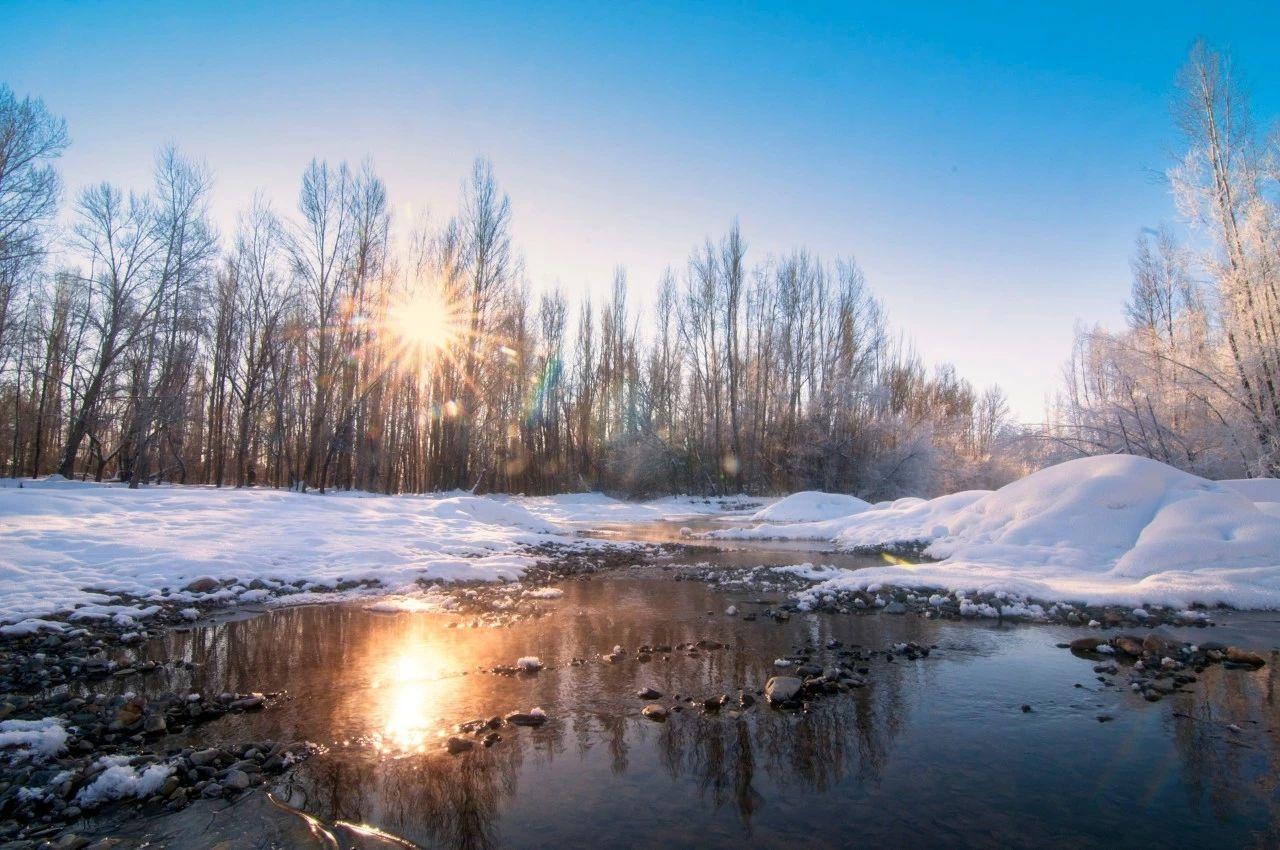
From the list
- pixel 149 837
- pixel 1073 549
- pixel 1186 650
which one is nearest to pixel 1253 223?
pixel 1073 549

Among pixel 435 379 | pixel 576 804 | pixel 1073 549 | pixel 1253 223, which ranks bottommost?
pixel 576 804

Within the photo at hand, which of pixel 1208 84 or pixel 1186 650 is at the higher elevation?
pixel 1208 84

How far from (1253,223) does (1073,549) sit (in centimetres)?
1396

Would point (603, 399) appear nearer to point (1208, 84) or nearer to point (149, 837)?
point (1208, 84)

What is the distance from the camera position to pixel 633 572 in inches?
447

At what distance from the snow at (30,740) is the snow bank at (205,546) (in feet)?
9.83

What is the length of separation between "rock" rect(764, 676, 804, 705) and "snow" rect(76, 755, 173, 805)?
13.2 ft

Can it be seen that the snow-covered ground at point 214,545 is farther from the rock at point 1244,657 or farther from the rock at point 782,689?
the rock at point 1244,657

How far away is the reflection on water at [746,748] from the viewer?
10.2 ft

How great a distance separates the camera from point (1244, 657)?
221 inches

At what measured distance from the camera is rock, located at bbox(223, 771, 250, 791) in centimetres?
335

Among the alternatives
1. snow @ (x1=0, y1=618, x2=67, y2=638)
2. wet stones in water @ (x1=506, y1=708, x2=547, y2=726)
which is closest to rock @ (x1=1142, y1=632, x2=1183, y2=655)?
wet stones in water @ (x1=506, y1=708, x2=547, y2=726)

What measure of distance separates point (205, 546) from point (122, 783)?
24.5ft

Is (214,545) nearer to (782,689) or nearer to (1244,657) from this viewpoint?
(782,689)
